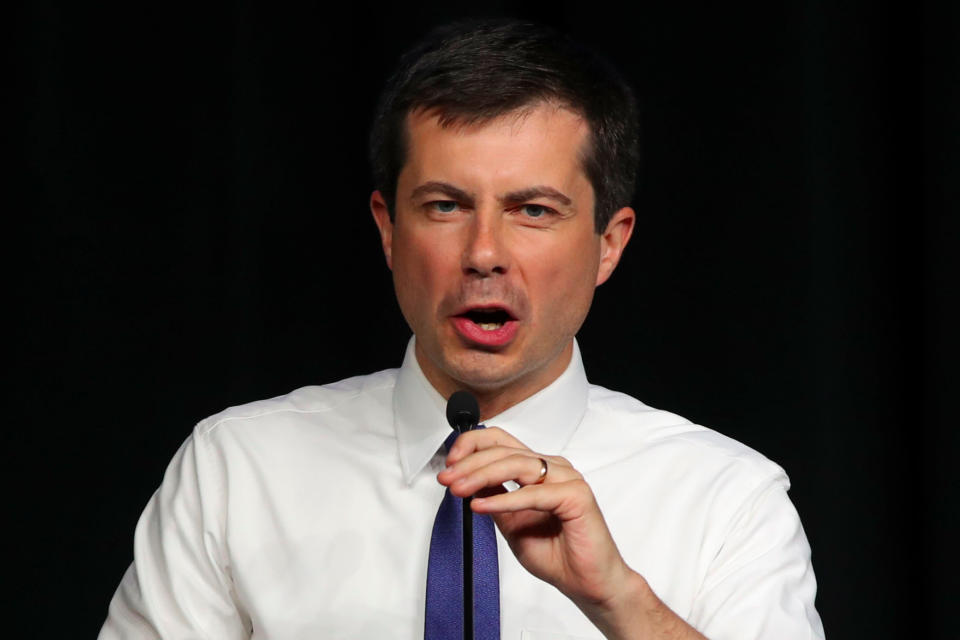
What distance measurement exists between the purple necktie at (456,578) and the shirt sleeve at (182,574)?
0.29m

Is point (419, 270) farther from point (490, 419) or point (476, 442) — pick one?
point (476, 442)

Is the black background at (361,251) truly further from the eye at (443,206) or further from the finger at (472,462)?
the finger at (472,462)

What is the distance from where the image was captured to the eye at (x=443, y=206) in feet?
5.47

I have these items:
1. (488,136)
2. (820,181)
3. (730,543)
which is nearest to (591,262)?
(488,136)

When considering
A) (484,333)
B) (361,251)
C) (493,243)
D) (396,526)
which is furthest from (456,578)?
(361,251)

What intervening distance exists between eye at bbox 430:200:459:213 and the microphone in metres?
0.38

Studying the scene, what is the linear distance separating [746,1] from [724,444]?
2.86 feet

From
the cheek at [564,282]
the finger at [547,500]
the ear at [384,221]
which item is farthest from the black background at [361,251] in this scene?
the finger at [547,500]

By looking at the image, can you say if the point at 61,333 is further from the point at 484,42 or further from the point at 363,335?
the point at 484,42

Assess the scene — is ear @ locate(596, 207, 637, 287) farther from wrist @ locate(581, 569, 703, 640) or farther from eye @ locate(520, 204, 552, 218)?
wrist @ locate(581, 569, 703, 640)

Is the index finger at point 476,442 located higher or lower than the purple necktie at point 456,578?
higher

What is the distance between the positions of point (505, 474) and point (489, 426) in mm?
409

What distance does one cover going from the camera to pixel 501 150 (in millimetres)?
1648

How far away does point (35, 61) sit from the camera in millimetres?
2340
